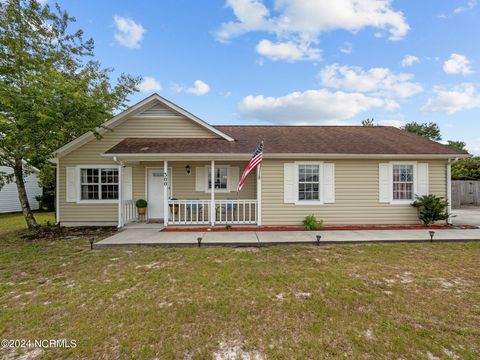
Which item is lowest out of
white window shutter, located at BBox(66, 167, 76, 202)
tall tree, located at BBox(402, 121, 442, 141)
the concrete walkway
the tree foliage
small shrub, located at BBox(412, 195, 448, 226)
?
the concrete walkway

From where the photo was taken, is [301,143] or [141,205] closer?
[301,143]

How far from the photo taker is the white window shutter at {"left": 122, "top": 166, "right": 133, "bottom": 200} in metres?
9.75

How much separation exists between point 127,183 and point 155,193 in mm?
1193

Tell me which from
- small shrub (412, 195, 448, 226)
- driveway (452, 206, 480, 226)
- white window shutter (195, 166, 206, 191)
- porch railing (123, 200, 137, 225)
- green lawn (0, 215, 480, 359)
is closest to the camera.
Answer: green lawn (0, 215, 480, 359)

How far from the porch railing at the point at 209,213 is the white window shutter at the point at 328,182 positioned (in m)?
2.65

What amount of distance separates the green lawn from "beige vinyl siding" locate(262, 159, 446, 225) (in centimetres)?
280

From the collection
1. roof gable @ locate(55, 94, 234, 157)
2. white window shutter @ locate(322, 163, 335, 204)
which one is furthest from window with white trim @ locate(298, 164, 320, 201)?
roof gable @ locate(55, 94, 234, 157)

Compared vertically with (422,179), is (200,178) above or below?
above

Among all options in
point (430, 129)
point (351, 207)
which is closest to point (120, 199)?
point (351, 207)

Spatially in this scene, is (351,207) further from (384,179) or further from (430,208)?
(430,208)

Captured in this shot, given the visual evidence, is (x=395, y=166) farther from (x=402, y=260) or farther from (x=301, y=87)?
(x=301, y=87)

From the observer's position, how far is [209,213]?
9312 mm

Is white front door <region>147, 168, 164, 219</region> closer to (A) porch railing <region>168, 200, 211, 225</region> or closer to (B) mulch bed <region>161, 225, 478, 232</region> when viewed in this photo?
(A) porch railing <region>168, 200, 211, 225</region>

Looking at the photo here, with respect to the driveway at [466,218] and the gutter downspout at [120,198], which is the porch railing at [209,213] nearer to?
the gutter downspout at [120,198]
